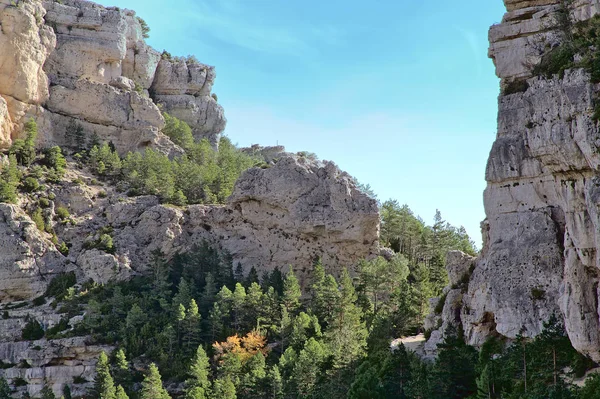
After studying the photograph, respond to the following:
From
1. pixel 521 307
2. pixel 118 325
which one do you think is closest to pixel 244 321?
pixel 118 325

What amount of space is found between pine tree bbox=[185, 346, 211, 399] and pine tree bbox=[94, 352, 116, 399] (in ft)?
19.4

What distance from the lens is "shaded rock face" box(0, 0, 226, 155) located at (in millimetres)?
79938

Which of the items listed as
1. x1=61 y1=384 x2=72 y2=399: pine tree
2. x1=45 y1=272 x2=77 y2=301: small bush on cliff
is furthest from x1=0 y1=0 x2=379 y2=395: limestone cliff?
x1=61 y1=384 x2=72 y2=399: pine tree

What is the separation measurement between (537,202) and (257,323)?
27290 millimetres

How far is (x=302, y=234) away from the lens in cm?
7062

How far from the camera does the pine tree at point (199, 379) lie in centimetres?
4828

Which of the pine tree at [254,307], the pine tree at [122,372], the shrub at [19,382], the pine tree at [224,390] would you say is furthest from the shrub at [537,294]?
the shrub at [19,382]

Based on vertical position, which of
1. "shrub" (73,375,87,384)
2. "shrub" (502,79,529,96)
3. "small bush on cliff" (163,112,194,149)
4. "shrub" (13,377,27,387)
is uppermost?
"small bush on cliff" (163,112,194,149)

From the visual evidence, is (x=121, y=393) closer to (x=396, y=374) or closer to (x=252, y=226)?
(x=396, y=374)

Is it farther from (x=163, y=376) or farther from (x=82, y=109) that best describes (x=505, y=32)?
(x=82, y=109)

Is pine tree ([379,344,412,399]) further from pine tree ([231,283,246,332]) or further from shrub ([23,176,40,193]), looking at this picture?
shrub ([23,176,40,193])

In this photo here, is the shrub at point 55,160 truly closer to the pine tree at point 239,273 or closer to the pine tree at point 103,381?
the pine tree at point 239,273

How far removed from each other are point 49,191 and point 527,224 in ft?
177

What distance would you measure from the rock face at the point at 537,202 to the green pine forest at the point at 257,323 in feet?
7.26
